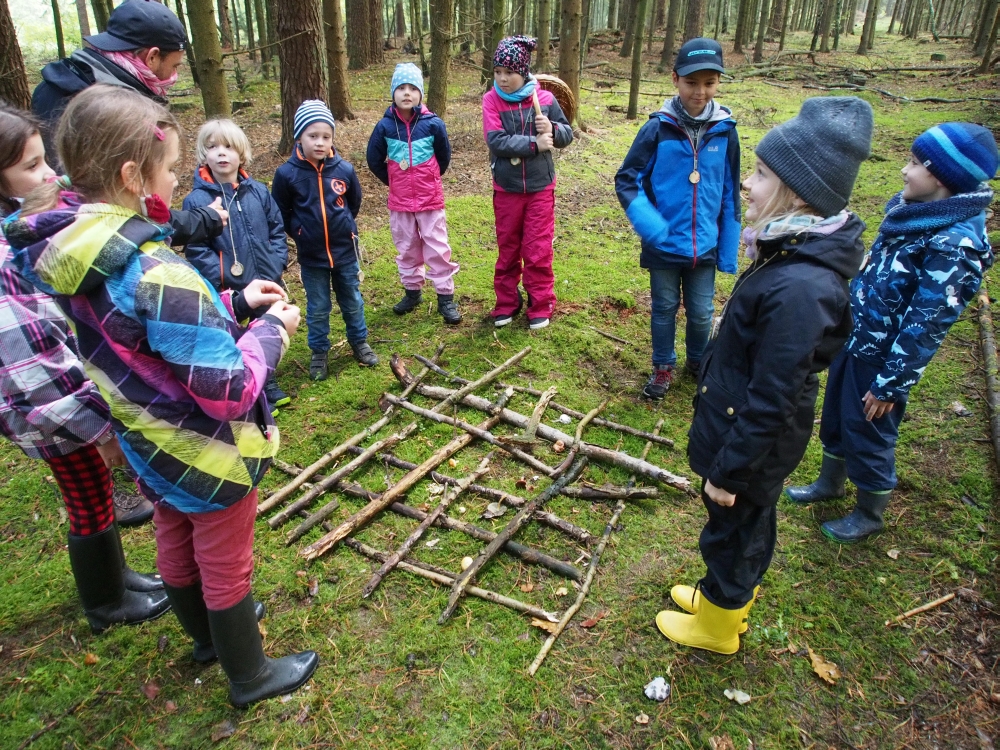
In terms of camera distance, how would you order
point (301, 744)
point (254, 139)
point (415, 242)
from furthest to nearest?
point (254, 139) < point (415, 242) < point (301, 744)

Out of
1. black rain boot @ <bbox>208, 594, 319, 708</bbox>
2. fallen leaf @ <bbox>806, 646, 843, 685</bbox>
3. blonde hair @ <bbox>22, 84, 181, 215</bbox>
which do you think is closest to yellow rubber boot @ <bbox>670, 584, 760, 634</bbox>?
fallen leaf @ <bbox>806, 646, 843, 685</bbox>

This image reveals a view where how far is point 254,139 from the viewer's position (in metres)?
12.2

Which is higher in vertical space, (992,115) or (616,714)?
(992,115)

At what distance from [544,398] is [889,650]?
2.69 m

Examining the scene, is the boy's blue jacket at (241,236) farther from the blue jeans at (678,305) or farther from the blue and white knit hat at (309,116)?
the blue jeans at (678,305)

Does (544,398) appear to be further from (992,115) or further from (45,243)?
(992,115)

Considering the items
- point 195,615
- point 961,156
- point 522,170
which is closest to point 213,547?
point 195,615

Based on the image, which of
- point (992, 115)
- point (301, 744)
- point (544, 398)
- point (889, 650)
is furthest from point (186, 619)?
point (992, 115)

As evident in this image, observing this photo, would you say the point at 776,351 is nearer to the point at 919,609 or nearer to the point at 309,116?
the point at 919,609

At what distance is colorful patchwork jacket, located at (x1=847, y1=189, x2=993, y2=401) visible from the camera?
121 inches

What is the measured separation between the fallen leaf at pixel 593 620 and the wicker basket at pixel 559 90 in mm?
4760

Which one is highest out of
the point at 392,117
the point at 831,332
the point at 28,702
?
the point at 392,117

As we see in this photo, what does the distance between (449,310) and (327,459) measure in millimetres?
2420

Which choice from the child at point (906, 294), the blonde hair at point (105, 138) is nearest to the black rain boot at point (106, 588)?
the blonde hair at point (105, 138)
